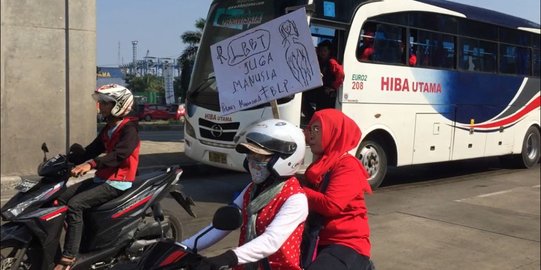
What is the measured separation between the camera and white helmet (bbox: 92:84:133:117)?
437cm

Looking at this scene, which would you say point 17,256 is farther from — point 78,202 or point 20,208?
point 78,202

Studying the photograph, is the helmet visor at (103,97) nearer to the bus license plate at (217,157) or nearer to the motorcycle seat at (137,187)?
the motorcycle seat at (137,187)

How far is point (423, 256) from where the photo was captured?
568 cm

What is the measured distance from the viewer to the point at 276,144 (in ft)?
8.63

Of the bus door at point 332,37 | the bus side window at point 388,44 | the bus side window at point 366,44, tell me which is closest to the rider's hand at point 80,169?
the bus door at point 332,37

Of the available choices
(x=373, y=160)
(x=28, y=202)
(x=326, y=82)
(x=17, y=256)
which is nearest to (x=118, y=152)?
(x=28, y=202)

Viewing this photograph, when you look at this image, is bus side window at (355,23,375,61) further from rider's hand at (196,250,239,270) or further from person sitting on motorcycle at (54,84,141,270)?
rider's hand at (196,250,239,270)

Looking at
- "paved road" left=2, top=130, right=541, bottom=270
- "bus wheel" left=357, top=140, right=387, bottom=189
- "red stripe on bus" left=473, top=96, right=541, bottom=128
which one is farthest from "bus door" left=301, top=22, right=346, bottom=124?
"red stripe on bus" left=473, top=96, right=541, bottom=128

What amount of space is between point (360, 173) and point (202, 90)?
6.24 metres

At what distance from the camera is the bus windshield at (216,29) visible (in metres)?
8.68

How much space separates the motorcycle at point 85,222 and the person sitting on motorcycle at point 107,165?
2.7 inches

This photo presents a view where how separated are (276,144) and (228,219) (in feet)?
1.40

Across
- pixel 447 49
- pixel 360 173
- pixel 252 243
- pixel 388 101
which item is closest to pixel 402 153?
pixel 388 101

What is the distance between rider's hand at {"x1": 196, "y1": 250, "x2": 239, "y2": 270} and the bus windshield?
21.0 ft
